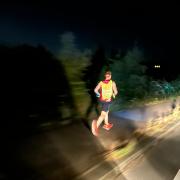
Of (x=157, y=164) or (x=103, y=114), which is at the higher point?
(x=103, y=114)

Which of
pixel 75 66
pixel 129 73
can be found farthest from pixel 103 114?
pixel 129 73

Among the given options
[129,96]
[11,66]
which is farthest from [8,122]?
[129,96]

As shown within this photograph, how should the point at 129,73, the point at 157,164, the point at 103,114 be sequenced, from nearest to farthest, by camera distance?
the point at 157,164 → the point at 103,114 → the point at 129,73

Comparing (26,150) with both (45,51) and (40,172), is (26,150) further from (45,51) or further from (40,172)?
(45,51)

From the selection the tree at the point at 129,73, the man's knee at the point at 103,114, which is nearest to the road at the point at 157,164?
the man's knee at the point at 103,114

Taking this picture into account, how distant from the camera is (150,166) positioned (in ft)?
25.7

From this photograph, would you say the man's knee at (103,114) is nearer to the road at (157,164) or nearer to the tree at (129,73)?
the road at (157,164)

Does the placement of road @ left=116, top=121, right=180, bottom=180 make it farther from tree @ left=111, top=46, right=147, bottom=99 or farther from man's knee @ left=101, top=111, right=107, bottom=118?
tree @ left=111, top=46, right=147, bottom=99

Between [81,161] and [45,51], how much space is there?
4.38 metres

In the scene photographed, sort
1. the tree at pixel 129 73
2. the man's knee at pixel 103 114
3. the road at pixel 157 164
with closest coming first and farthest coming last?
the road at pixel 157 164, the man's knee at pixel 103 114, the tree at pixel 129 73

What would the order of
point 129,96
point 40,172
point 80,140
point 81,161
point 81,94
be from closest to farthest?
1. point 40,172
2. point 81,161
3. point 80,140
4. point 81,94
5. point 129,96

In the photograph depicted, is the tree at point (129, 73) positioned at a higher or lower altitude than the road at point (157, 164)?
higher

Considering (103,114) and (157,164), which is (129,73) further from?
(157,164)

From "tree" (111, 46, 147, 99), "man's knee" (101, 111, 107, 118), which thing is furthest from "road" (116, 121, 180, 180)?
"tree" (111, 46, 147, 99)
